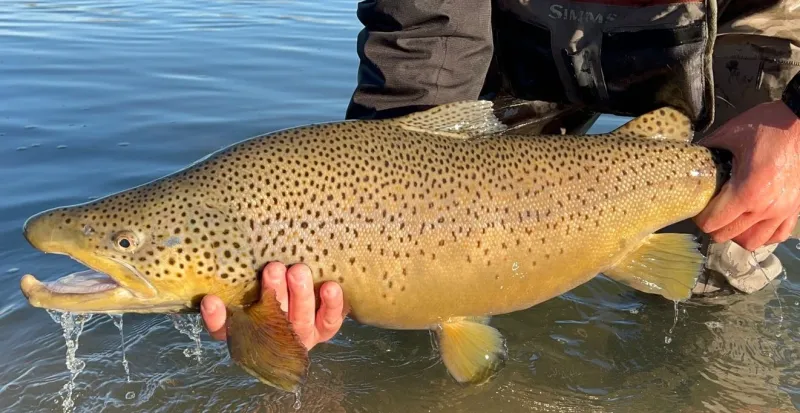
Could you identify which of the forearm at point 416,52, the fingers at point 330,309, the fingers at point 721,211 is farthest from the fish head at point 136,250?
the fingers at point 721,211

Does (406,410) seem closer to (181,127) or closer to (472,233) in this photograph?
(472,233)

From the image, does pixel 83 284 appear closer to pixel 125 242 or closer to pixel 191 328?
pixel 125 242

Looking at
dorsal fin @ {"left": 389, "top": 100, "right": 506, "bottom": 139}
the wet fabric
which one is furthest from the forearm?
dorsal fin @ {"left": 389, "top": 100, "right": 506, "bottom": 139}

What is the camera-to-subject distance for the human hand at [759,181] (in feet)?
8.31

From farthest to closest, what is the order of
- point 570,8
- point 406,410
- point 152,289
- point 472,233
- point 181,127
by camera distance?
1. point 181,127
2. point 570,8
3. point 406,410
4. point 472,233
5. point 152,289

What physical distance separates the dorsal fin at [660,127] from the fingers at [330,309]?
1.31 metres

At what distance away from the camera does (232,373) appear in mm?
3119

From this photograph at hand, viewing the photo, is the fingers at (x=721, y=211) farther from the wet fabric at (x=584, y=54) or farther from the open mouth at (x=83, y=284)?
the open mouth at (x=83, y=284)

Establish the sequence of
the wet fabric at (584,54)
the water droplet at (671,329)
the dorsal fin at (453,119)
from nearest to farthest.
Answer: the dorsal fin at (453,119)
the wet fabric at (584,54)
the water droplet at (671,329)

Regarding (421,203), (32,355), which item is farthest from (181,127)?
(421,203)

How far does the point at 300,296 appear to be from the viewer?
2438 mm

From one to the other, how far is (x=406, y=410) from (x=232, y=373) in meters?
0.81

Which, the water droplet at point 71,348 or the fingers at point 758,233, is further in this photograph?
the water droplet at point 71,348

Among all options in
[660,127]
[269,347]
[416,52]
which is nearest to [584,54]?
[660,127]
